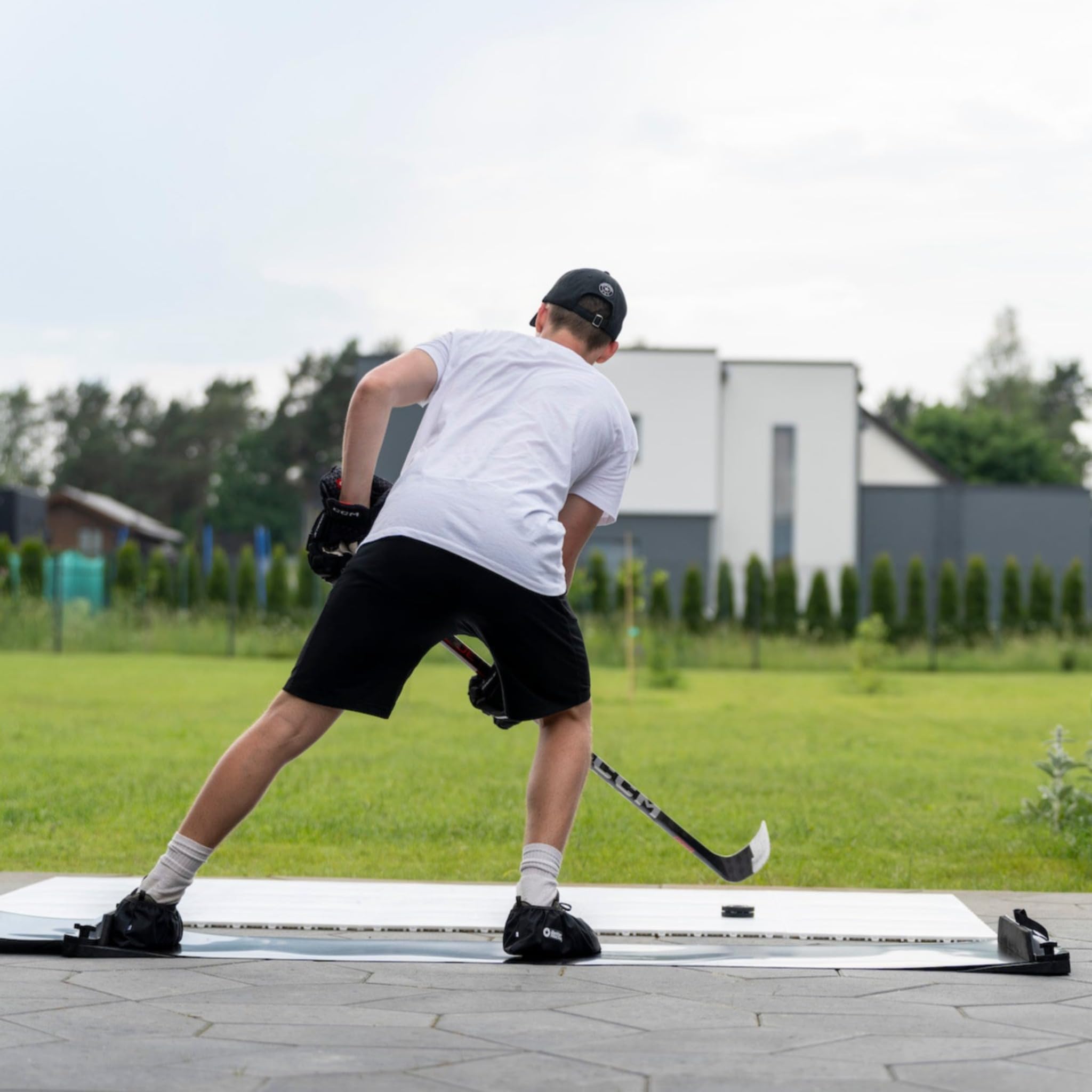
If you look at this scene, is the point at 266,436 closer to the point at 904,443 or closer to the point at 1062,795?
the point at 904,443

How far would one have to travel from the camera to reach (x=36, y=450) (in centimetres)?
7912

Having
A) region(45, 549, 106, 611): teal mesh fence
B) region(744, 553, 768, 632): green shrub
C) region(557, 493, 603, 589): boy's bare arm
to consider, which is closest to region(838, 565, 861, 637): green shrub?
region(744, 553, 768, 632): green shrub

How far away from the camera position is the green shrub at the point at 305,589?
84.9 feet

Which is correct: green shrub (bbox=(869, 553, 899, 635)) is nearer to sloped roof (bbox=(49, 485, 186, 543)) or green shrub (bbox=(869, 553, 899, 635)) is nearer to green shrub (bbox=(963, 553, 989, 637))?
green shrub (bbox=(963, 553, 989, 637))

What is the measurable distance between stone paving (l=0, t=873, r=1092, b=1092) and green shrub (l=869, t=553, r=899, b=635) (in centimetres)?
2385

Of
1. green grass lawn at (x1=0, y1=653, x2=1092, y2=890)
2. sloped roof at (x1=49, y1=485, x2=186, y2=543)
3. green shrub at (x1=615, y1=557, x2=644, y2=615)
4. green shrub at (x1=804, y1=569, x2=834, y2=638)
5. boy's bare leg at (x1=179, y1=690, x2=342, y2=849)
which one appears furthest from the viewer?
sloped roof at (x1=49, y1=485, x2=186, y2=543)

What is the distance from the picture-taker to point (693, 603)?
87.2ft

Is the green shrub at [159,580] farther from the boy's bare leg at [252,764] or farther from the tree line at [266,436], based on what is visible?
the tree line at [266,436]

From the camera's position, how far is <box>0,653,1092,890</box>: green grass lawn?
213 inches

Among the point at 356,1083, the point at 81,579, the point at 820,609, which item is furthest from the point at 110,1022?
the point at 81,579

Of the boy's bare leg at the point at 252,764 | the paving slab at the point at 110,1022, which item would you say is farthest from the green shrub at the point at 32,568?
the paving slab at the point at 110,1022

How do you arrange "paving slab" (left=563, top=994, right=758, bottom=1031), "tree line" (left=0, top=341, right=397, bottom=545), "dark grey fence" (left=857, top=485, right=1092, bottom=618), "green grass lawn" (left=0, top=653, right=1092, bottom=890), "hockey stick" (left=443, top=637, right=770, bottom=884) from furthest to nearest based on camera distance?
"tree line" (left=0, top=341, right=397, bottom=545)
"dark grey fence" (left=857, top=485, right=1092, bottom=618)
"green grass lawn" (left=0, top=653, right=1092, bottom=890)
"hockey stick" (left=443, top=637, right=770, bottom=884)
"paving slab" (left=563, top=994, right=758, bottom=1031)

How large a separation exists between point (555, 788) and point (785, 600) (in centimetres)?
2343

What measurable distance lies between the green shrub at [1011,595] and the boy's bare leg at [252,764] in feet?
81.8
